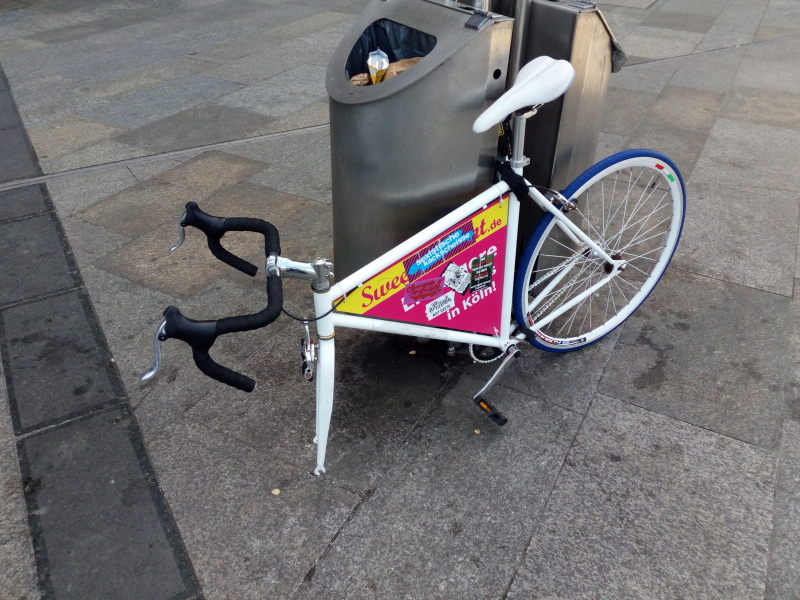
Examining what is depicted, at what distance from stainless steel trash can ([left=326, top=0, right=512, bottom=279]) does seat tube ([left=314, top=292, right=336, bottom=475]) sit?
584mm

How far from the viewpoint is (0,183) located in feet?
16.8

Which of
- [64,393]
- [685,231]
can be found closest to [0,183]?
[64,393]

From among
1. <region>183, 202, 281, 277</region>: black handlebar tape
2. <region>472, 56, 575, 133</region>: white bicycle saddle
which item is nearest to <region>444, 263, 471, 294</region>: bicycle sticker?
<region>472, 56, 575, 133</region>: white bicycle saddle

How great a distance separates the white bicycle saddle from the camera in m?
2.37

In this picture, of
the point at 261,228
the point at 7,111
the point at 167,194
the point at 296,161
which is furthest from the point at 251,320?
the point at 7,111

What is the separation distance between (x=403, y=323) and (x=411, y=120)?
30.8 inches

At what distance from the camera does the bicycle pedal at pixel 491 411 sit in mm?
2883

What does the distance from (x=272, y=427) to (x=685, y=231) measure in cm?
299

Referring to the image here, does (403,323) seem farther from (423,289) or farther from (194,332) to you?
(194,332)

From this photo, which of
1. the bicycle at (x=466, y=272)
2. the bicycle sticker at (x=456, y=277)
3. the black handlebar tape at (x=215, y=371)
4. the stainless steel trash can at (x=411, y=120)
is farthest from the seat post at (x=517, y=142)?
the black handlebar tape at (x=215, y=371)

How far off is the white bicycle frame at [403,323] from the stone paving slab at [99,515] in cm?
67

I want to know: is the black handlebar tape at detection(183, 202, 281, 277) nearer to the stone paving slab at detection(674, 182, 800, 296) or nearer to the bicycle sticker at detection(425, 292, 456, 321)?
the bicycle sticker at detection(425, 292, 456, 321)

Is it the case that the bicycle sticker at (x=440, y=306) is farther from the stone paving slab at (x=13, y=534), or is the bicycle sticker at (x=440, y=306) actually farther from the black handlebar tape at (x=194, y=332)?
the stone paving slab at (x=13, y=534)

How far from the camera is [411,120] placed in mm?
2498
